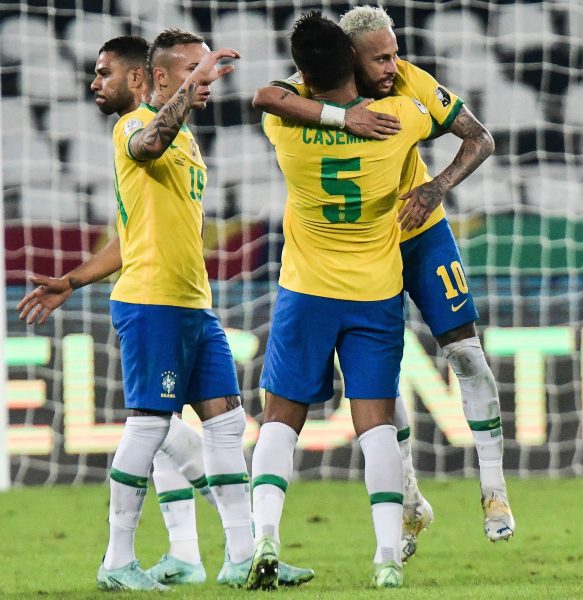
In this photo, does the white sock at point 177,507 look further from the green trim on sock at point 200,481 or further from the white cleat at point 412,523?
the white cleat at point 412,523

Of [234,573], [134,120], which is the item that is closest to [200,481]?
[234,573]

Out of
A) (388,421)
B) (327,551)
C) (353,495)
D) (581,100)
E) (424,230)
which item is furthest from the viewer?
(581,100)

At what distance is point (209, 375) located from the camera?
377 centimetres

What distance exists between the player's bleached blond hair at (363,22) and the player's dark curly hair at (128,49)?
24.3 inches

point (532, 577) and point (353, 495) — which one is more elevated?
point (532, 577)

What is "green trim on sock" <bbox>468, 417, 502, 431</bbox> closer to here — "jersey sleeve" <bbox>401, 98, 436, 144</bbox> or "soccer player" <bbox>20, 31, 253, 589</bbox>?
"soccer player" <bbox>20, 31, 253, 589</bbox>

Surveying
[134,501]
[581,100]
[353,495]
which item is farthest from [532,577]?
[581,100]

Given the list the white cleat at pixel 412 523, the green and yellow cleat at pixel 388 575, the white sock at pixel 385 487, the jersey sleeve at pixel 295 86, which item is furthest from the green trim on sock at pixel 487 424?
the jersey sleeve at pixel 295 86

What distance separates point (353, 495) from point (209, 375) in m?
2.59

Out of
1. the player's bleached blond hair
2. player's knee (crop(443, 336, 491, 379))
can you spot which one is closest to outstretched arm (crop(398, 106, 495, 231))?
the player's bleached blond hair

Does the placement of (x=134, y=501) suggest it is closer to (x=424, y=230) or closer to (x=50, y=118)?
(x=424, y=230)

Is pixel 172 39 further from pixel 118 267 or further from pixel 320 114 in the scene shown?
pixel 118 267

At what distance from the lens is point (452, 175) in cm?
373

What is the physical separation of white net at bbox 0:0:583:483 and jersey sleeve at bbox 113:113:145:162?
10.7ft
